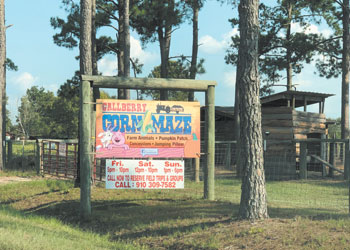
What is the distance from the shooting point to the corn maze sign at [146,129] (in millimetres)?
10141

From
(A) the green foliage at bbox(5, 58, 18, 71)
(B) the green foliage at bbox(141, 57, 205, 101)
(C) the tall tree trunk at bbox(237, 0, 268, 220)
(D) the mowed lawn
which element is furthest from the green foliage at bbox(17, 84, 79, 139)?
(C) the tall tree trunk at bbox(237, 0, 268, 220)

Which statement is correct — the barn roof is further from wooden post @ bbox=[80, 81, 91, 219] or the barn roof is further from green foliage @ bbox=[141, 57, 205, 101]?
wooden post @ bbox=[80, 81, 91, 219]

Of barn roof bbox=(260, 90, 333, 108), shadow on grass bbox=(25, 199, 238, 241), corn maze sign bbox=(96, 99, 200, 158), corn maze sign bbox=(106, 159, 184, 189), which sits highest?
barn roof bbox=(260, 90, 333, 108)

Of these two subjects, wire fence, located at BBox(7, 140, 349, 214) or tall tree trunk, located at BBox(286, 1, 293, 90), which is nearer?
wire fence, located at BBox(7, 140, 349, 214)

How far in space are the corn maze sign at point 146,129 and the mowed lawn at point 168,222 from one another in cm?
135

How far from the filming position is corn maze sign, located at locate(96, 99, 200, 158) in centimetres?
1014

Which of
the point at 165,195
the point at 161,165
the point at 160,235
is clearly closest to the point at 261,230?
the point at 160,235

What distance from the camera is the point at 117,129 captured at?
402 inches

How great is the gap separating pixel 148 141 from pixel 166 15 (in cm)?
1426

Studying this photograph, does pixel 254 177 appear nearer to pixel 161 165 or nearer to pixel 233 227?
pixel 233 227

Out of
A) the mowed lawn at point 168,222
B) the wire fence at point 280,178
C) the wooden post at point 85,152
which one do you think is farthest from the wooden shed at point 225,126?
the wooden post at point 85,152

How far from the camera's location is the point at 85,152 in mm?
9867

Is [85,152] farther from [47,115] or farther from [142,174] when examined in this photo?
[47,115]

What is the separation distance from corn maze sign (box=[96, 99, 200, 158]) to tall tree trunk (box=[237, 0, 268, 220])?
2.81m
